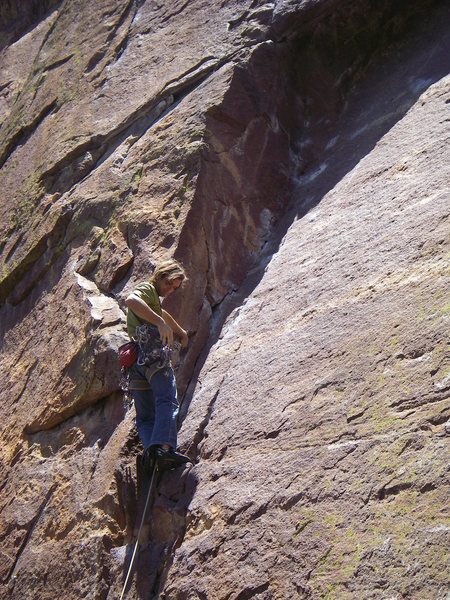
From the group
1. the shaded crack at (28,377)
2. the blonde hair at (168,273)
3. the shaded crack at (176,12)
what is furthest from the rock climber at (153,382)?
the shaded crack at (176,12)

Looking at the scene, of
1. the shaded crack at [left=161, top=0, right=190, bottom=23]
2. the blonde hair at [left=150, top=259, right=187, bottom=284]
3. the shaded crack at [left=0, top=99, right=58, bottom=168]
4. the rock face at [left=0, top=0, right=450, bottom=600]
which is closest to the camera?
the rock face at [left=0, top=0, right=450, bottom=600]

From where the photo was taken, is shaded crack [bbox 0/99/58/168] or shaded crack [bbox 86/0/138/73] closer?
shaded crack [bbox 86/0/138/73]

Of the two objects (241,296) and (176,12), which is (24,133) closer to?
(176,12)

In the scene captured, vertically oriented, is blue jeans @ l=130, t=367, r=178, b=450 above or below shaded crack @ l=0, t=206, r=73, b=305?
below

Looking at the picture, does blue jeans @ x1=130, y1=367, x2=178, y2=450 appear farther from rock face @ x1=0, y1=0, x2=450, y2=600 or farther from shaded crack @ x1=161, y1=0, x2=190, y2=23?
shaded crack @ x1=161, y1=0, x2=190, y2=23

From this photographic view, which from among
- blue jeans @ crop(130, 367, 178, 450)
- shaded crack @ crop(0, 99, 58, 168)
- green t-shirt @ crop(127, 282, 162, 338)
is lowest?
blue jeans @ crop(130, 367, 178, 450)

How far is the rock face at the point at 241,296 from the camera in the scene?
13.9ft

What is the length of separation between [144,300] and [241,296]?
112cm

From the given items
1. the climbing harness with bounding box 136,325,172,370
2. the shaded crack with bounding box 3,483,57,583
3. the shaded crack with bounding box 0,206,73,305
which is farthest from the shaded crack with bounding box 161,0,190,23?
the shaded crack with bounding box 3,483,57,583

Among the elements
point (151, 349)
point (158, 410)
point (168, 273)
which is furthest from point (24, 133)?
point (158, 410)

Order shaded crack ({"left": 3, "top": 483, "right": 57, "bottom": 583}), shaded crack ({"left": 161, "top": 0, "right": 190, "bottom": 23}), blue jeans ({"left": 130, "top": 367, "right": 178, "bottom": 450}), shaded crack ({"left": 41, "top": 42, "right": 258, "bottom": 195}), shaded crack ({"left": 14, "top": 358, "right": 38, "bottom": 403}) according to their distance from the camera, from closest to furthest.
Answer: blue jeans ({"left": 130, "top": 367, "right": 178, "bottom": 450}) < shaded crack ({"left": 3, "top": 483, "right": 57, "bottom": 583}) < shaded crack ({"left": 14, "top": 358, "right": 38, "bottom": 403}) < shaded crack ({"left": 41, "top": 42, "right": 258, "bottom": 195}) < shaded crack ({"left": 161, "top": 0, "right": 190, "bottom": 23})

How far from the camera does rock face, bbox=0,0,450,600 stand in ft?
13.9

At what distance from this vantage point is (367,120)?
7.12 meters

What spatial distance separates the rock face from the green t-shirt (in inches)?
26.8
